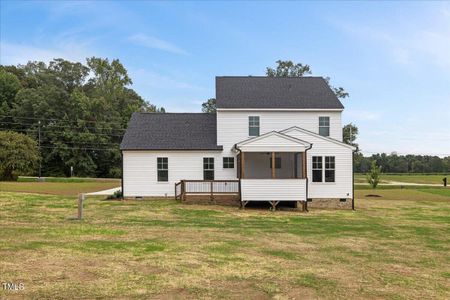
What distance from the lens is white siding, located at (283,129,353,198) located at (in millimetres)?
24422

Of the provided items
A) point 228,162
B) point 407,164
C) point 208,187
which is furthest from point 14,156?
point 407,164

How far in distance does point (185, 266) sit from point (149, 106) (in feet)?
222

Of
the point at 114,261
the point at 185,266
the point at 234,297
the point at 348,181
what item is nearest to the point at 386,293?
the point at 234,297

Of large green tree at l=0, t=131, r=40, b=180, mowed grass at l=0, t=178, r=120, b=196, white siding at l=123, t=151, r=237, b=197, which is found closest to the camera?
white siding at l=123, t=151, r=237, b=197

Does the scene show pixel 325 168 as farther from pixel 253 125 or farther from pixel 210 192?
pixel 210 192

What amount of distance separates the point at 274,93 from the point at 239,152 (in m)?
6.34

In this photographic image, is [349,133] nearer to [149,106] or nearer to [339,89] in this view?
[339,89]

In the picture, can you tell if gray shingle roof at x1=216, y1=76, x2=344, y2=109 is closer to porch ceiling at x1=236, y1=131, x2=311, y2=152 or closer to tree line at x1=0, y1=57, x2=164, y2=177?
porch ceiling at x1=236, y1=131, x2=311, y2=152

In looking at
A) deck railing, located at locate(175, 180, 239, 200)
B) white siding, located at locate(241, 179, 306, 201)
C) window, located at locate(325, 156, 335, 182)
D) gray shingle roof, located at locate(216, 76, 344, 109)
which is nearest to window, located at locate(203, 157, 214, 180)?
deck railing, located at locate(175, 180, 239, 200)

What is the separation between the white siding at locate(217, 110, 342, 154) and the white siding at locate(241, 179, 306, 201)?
4.85 meters

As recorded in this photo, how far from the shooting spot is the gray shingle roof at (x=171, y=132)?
2600 centimetres

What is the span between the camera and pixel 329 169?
2464 centimetres

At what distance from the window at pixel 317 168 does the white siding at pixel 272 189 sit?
2936 mm

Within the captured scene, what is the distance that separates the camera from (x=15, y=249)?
9383 mm
